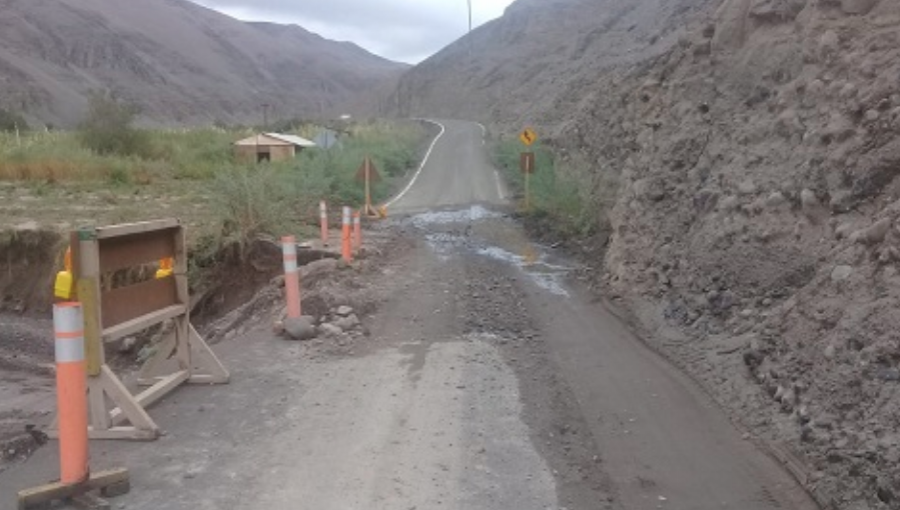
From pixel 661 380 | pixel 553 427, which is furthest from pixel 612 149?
pixel 553 427

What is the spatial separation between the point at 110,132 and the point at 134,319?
1543 inches

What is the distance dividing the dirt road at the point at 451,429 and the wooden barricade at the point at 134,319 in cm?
20

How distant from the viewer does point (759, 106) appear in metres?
11.8

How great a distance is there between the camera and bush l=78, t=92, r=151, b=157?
42.9 metres

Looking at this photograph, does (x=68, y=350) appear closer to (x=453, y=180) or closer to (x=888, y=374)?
(x=888, y=374)

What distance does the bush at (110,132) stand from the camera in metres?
42.9

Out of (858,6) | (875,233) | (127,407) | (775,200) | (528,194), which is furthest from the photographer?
(528,194)

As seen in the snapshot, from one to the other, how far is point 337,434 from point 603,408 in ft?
7.10

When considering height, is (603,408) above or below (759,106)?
below

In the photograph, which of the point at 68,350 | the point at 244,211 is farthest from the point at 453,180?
the point at 68,350

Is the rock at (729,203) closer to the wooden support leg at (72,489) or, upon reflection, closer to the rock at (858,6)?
the rock at (858,6)

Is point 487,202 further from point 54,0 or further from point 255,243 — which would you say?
point 54,0

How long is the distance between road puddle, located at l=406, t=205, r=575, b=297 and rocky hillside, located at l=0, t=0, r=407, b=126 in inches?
2732

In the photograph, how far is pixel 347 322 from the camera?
10211 mm
